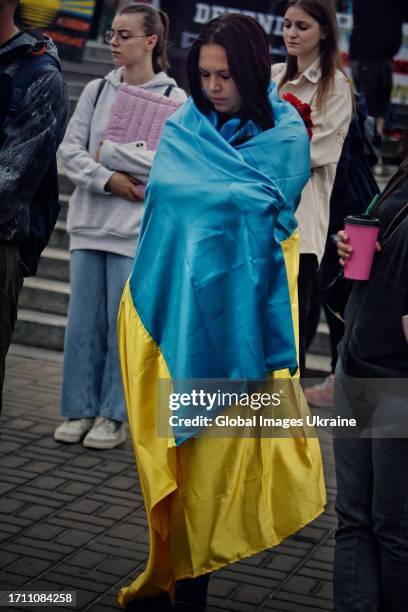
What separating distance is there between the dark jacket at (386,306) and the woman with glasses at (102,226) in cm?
245

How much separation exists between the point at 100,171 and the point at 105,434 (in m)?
1.37

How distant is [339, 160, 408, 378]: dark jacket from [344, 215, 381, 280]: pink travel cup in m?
0.05

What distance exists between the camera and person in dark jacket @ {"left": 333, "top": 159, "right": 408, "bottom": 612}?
344 centimetres

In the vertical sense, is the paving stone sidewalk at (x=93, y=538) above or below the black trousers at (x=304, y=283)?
below

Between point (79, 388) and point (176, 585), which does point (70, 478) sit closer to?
point (79, 388)

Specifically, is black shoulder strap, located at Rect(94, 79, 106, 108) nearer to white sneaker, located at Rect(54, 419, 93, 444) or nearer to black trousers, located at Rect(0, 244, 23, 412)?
white sneaker, located at Rect(54, 419, 93, 444)

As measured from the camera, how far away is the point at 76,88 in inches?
456

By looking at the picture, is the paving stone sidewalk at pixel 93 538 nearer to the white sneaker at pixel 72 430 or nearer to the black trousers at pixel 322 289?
the white sneaker at pixel 72 430

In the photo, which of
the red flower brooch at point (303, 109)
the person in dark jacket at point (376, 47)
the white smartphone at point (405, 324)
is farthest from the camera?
the person in dark jacket at point (376, 47)

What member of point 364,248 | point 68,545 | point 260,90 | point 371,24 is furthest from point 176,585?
point 371,24

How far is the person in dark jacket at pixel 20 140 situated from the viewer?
4.11 metres

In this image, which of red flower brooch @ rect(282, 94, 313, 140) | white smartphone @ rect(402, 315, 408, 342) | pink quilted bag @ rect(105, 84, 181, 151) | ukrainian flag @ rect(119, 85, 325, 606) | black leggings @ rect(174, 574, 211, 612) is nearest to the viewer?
white smartphone @ rect(402, 315, 408, 342)

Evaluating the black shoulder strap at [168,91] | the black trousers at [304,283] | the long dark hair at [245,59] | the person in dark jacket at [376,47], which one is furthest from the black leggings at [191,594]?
the person in dark jacket at [376,47]

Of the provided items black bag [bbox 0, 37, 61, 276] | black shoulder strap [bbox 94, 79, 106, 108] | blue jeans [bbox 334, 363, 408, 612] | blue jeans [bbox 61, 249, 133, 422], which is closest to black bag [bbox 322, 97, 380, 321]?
blue jeans [bbox 61, 249, 133, 422]
